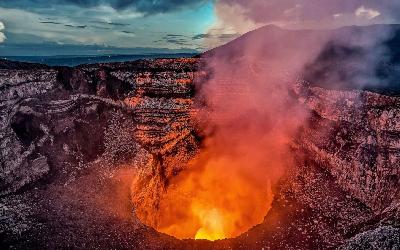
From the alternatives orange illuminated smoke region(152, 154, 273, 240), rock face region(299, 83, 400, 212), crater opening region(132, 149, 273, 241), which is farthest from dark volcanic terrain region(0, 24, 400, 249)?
orange illuminated smoke region(152, 154, 273, 240)

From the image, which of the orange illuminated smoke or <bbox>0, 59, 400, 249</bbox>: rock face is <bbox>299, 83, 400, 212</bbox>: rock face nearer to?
<bbox>0, 59, 400, 249</bbox>: rock face

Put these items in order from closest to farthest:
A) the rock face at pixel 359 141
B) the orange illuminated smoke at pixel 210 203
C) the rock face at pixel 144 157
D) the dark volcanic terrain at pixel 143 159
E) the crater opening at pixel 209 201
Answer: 1. the dark volcanic terrain at pixel 143 159
2. the rock face at pixel 144 157
3. the rock face at pixel 359 141
4. the crater opening at pixel 209 201
5. the orange illuminated smoke at pixel 210 203

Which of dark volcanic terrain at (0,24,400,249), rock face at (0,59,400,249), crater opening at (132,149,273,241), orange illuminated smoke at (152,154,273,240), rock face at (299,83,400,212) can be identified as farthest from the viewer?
orange illuminated smoke at (152,154,273,240)

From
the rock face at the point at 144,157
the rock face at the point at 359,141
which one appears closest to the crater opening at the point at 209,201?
the rock face at the point at 144,157

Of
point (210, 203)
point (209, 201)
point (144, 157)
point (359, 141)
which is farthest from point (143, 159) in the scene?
point (359, 141)

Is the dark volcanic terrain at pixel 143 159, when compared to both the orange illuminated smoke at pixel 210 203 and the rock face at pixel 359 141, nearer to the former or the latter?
A: the rock face at pixel 359 141

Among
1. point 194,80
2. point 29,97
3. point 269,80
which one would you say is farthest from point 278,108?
point 29,97
